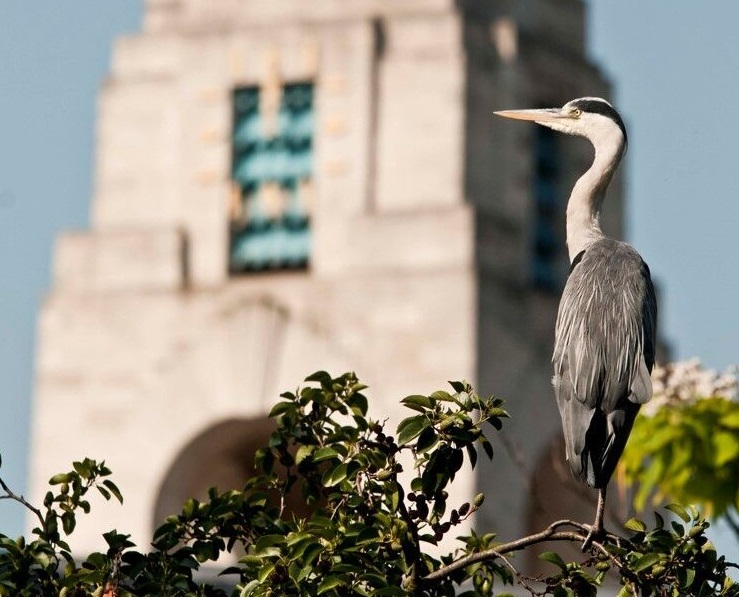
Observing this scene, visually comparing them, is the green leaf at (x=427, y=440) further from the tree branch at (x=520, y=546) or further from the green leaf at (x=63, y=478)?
the green leaf at (x=63, y=478)

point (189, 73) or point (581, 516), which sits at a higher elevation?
point (189, 73)

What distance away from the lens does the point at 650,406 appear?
29.0 m

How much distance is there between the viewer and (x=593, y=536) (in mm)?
16141

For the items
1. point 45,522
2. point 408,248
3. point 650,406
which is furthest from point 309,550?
point 408,248

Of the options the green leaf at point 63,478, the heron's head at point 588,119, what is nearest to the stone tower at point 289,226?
the heron's head at point 588,119

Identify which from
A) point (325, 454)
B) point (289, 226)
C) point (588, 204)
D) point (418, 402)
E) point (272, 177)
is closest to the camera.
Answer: point (418, 402)

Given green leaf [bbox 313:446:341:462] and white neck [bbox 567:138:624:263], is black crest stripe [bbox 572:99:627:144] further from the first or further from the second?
green leaf [bbox 313:446:341:462]

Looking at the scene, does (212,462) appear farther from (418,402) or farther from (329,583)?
(329,583)

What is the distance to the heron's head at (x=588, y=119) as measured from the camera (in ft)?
61.8

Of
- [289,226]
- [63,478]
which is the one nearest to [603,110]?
[63,478]

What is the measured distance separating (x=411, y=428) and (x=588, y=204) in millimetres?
2776

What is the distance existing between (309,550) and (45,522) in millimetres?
1983

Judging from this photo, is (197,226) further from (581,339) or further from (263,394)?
(581,339)

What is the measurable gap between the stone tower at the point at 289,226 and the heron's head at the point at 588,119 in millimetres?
29203
